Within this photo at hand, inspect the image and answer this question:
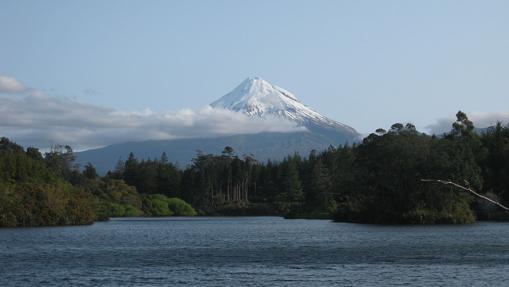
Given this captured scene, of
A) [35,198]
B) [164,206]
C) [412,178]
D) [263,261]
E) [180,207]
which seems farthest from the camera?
[180,207]

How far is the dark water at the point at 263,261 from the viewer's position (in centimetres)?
3738

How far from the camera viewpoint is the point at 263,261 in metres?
47.3

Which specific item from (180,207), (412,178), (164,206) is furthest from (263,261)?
(180,207)

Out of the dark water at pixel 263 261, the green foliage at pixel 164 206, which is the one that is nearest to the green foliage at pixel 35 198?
the dark water at pixel 263 261

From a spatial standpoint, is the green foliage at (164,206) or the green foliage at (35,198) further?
the green foliage at (164,206)

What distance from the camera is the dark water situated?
37.4m

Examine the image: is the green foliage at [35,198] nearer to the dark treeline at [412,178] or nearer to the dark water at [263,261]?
the dark water at [263,261]

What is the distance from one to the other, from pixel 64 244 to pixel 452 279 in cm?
3757

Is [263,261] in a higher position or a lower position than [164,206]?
lower

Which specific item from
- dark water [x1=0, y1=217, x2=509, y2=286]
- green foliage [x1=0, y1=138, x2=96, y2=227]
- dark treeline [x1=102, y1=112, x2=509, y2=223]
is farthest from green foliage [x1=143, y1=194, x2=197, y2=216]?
dark water [x1=0, y1=217, x2=509, y2=286]

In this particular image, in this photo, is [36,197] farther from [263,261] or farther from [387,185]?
[263,261]

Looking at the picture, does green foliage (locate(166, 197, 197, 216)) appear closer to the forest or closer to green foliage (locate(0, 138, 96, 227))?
the forest

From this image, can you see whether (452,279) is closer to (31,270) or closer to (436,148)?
(31,270)

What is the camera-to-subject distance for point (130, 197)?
173000mm
